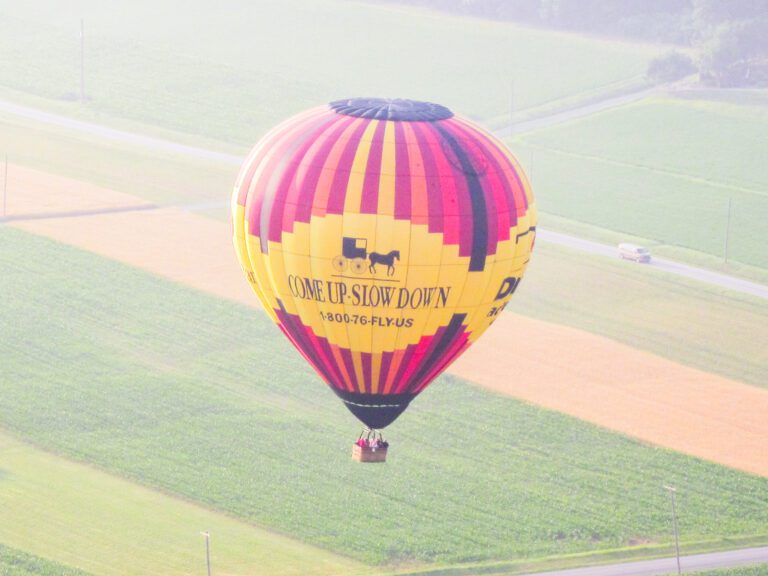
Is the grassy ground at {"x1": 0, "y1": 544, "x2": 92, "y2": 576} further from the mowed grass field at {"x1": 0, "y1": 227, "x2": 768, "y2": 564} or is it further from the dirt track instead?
the dirt track

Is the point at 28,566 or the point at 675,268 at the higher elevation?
the point at 28,566

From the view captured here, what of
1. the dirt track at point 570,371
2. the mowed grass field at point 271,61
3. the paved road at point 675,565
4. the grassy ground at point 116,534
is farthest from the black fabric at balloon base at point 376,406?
the mowed grass field at point 271,61

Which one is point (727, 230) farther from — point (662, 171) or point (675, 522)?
point (675, 522)

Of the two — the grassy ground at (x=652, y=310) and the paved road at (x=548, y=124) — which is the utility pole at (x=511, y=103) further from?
the grassy ground at (x=652, y=310)

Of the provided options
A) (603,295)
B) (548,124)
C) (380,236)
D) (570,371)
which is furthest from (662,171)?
(380,236)

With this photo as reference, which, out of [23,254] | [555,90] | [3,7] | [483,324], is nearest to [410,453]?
[483,324]

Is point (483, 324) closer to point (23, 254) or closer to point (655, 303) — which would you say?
point (655, 303)
